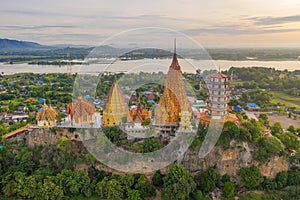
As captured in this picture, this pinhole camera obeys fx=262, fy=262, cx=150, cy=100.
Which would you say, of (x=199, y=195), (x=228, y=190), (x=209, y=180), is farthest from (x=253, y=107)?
(x=199, y=195)

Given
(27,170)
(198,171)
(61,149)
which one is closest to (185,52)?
(198,171)

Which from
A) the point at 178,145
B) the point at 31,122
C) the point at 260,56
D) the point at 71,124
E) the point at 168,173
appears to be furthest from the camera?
the point at 260,56

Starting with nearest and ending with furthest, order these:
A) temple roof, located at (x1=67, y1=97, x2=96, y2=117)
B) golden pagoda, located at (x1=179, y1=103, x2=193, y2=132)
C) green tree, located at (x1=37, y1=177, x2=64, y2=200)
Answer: green tree, located at (x1=37, y1=177, x2=64, y2=200)
golden pagoda, located at (x1=179, y1=103, x2=193, y2=132)
temple roof, located at (x1=67, y1=97, x2=96, y2=117)

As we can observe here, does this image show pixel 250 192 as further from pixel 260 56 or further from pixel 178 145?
pixel 260 56

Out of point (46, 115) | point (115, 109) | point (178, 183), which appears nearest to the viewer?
point (178, 183)

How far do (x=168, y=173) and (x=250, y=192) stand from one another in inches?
175

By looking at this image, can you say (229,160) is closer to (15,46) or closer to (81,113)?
(81,113)

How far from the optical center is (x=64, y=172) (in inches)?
543

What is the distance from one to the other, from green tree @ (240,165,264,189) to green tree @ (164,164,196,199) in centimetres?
280

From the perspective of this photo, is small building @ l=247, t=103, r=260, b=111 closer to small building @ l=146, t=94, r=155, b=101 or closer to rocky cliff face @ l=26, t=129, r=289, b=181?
small building @ l=146, t=94, r=155, b=101

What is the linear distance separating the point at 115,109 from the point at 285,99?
2447cm

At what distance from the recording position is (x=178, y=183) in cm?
1259

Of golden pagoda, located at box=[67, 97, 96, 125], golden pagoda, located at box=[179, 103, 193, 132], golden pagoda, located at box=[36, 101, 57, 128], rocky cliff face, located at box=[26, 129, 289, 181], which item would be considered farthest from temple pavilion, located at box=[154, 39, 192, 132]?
golden pagoda, located at box=[36, 101, 57, 128]

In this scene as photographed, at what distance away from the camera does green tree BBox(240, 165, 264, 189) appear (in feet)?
44.4
